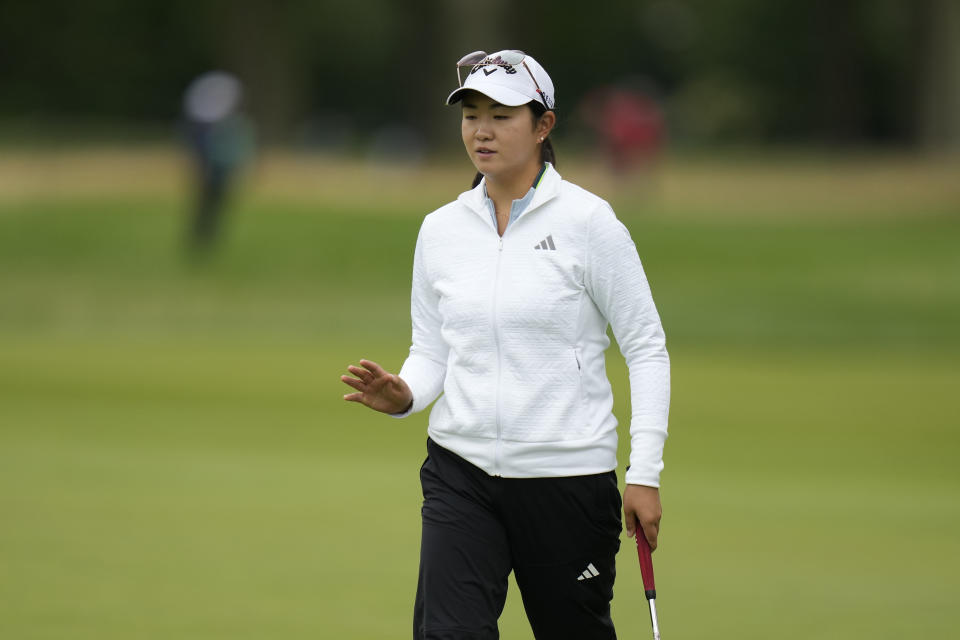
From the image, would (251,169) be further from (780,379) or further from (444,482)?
(444,482)

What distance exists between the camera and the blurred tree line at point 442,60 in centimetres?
4338

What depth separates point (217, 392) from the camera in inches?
630

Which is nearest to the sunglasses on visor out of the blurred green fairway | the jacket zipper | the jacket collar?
the jacket collar

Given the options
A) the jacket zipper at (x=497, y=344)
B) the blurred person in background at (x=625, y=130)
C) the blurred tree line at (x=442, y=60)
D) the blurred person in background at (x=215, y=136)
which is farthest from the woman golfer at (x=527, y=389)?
the blurred tree line at (x=442, y=60)

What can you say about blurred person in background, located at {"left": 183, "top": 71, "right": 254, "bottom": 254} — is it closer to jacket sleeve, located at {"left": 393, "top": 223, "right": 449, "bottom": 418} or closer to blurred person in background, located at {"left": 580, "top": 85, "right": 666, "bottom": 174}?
blurred person in background, located at {"left": 580, "top": 85, "right": 666, "bottom": 174}

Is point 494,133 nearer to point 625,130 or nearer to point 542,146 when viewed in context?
point 542,146

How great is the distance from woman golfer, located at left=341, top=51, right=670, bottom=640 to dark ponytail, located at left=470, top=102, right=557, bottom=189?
0.02 meters

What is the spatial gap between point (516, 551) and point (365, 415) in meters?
10.2

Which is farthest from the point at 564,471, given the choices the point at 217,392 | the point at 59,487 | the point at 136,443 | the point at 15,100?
the point at 15,100

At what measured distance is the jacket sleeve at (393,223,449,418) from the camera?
16.0 ft

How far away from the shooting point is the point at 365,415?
14859 mm

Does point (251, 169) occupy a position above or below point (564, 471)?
above

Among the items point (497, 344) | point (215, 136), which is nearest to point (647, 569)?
point (497, 344)

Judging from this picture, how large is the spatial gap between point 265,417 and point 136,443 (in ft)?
5.95
